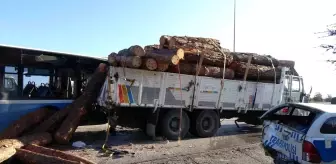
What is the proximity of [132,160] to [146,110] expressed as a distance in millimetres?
2962

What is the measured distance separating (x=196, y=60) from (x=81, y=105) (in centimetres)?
381

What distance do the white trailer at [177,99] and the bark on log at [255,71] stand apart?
0.24 metres

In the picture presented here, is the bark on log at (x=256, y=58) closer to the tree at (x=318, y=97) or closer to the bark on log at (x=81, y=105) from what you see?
the bark on log at (x=81, y=105)

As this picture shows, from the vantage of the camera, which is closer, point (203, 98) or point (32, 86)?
point (32, 86)

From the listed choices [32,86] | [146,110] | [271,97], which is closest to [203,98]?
[146,110]

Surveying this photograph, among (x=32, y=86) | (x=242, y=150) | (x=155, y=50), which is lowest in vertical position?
(x=242, y=150)

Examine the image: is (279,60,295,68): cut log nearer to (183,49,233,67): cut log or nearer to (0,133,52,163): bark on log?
(183,49,233,67): cut log

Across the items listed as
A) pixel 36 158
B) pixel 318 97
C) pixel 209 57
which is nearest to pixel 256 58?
pixel 209 57

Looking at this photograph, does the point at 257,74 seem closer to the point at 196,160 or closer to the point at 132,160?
the point at 196,160

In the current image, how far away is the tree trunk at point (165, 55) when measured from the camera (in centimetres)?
984

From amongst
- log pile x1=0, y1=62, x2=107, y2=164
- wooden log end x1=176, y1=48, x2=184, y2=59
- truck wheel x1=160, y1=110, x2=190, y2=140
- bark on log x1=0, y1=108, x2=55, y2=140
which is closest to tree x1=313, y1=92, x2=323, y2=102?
truck wheel x1=160, y1=110, x2=190, y2=140

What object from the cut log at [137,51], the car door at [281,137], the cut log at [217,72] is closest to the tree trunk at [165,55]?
the cut log at [137,51]

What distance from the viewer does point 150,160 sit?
783 centimetres

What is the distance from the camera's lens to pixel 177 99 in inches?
428
